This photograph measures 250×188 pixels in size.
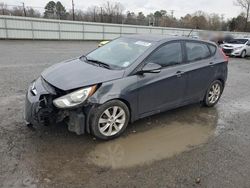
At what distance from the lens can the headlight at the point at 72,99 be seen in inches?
146

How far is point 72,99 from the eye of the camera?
12.2 ft

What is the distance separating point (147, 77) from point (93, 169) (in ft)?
5.95

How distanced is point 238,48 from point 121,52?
16076mm

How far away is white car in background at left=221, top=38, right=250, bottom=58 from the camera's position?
18438 mm

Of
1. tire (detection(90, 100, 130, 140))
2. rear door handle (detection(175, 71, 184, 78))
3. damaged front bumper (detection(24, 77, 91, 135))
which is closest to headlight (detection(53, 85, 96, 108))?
damaged front bumper (detection(24, 77, 91, 135))

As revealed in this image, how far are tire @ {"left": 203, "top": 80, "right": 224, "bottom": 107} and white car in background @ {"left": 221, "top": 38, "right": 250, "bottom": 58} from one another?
544 inches

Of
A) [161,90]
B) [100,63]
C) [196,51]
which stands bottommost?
[161,90]

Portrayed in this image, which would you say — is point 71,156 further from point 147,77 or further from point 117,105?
point 147,77

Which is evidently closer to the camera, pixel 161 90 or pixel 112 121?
pixel 112 121

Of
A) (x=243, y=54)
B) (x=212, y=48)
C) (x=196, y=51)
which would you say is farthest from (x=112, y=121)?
(x=243, y=54)

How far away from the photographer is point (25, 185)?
9.66ft

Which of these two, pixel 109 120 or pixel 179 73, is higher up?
pixel 179 73

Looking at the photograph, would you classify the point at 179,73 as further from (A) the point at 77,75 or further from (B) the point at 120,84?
(A) the point at 77,75

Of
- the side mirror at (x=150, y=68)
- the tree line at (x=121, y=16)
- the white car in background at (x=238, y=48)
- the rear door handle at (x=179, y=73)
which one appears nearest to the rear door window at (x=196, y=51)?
the rear door handle at (x=179, y=73)
